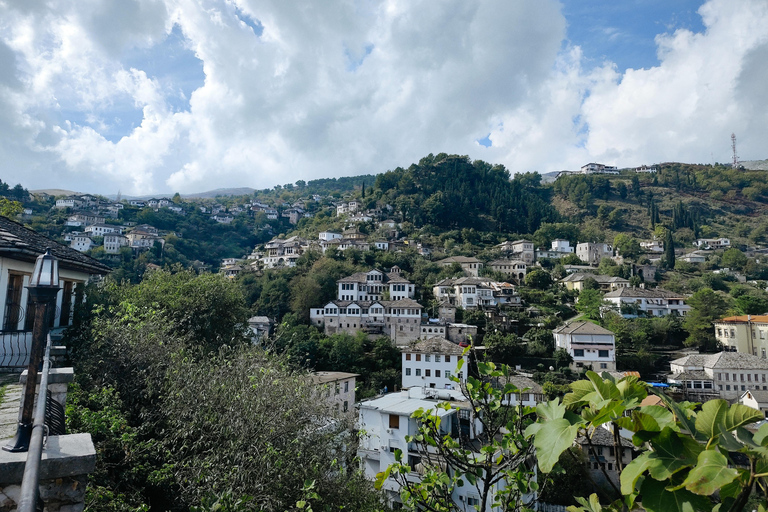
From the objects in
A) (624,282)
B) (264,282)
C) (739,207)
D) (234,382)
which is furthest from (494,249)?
(739,207)

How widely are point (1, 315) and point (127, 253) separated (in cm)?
6659

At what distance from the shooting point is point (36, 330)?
329 cm

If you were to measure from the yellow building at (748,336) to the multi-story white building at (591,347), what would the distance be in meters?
13.5

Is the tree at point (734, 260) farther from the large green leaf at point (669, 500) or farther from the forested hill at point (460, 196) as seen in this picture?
the large green leaf at point (669, 500)

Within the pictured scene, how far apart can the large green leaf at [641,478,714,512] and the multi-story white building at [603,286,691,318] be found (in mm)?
56871

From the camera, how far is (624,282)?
6003 cm

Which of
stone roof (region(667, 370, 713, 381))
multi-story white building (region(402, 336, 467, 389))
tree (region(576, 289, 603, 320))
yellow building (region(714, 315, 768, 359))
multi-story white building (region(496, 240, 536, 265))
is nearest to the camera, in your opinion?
multi-story white building (region(402, 336, 467, 389))

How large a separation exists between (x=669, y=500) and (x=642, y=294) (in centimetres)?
6035

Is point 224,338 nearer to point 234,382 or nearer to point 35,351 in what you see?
point 234,382

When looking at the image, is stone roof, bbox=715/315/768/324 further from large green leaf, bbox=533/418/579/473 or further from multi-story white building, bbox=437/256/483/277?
large green leaf, bbox=533/418/579/473

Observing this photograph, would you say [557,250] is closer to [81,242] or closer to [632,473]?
[81,242]

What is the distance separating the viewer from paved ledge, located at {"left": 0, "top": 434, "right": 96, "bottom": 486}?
9.66ft

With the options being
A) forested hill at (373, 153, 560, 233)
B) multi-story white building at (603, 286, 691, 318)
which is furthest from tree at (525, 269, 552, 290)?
forested hill at (373, 153, 560, 233)

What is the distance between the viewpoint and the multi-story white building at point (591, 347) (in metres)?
40.8
